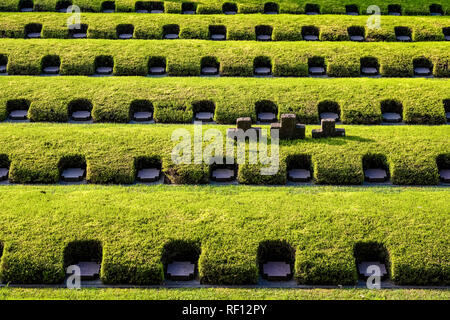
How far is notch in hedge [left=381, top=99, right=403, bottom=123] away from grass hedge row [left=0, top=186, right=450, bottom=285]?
14.3ft

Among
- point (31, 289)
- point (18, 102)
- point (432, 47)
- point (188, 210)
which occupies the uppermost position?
point (432, 47)

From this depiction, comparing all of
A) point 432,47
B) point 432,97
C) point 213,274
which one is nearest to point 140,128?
point 213,274

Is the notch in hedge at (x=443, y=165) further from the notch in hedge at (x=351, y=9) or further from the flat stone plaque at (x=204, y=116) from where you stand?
the notch in hedge at (x=351, y=9)

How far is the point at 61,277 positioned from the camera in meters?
12.9

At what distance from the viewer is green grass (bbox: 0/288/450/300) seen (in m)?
12.4

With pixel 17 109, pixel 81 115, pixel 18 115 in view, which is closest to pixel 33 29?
pixel 17 109

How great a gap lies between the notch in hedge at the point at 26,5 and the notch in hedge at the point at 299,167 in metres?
17.9

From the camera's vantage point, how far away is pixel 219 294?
12523 mm

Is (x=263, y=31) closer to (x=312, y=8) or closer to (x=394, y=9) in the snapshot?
(x=312, y=8)

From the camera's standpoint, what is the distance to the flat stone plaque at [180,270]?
1302 centimetres

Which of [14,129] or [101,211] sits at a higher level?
[14,129]

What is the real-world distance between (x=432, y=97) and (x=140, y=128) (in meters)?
10.8

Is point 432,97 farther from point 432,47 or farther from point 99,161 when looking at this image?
point 99,161

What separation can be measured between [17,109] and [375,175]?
13190mm
